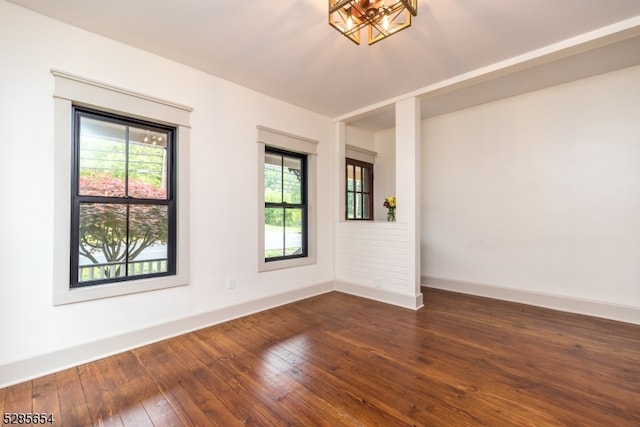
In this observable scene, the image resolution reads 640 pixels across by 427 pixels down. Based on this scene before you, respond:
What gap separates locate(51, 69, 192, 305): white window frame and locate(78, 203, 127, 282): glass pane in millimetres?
142

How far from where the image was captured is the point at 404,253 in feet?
12.0

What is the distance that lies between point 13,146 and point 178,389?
7.01ft

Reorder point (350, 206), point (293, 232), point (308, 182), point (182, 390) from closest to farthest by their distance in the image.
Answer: point (182, 390) → point (293, 232) → point (308, 182) → point (350, 206)

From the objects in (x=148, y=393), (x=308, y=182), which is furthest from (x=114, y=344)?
(x=308, y=182)

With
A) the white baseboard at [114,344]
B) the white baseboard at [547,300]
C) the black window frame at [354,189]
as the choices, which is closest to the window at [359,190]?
the black window frame at [354,189]

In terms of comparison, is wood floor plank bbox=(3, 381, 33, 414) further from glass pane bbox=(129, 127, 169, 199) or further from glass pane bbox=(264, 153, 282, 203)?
glass pane bbox=(264, 153, 282, 203)

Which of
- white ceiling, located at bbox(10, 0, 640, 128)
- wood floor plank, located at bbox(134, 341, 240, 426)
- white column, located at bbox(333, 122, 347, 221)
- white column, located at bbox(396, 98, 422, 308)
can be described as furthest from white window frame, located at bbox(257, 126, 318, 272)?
wood floor plank, located at bbox(134, 341, 240, 426)

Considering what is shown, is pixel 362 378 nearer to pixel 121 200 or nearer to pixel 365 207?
pixel 121 200

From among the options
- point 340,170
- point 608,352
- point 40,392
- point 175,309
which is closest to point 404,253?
point 340,170

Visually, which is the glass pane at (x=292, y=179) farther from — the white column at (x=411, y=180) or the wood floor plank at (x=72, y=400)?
the wood floor plank at (x=72, y=400)

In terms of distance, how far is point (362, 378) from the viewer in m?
2.02

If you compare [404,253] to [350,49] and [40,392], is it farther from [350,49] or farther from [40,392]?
[40,392]

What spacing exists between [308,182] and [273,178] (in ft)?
2.02

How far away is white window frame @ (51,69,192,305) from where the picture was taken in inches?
86.5
